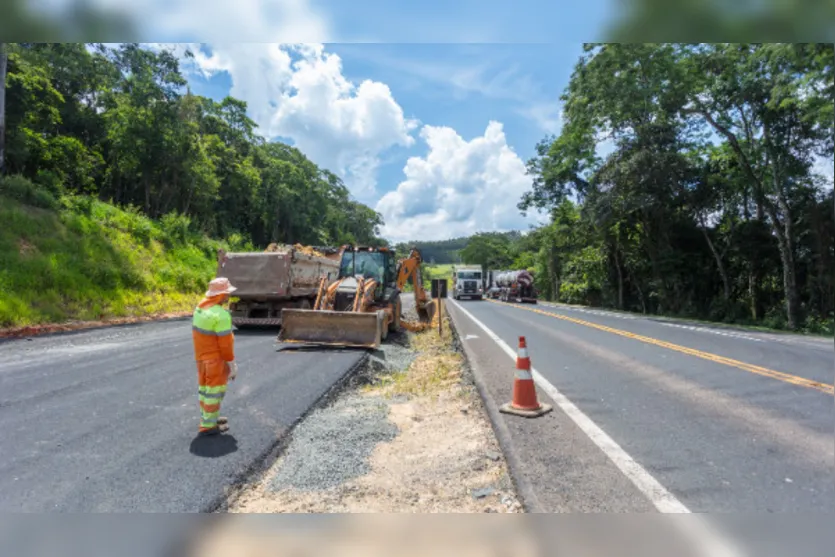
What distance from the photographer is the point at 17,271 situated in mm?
14805

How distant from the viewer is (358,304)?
12.0m

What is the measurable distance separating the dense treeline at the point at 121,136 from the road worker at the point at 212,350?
49.8ft

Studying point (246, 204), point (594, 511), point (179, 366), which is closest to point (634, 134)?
point (179, 366)

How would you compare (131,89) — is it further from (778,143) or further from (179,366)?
(778,143)

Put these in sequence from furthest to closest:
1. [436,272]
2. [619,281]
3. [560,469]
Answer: [436,272] < [619,281] < [560,469]

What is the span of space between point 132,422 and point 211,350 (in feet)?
4.68

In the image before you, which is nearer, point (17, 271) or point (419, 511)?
point (419, 511)

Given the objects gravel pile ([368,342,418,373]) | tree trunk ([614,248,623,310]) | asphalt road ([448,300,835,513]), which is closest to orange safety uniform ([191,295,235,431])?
asphalt road ([448,300,835,513])

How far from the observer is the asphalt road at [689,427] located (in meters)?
3.67

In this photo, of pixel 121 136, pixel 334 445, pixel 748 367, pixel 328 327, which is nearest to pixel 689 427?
pixel 334 445

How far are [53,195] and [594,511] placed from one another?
2418 centimetres

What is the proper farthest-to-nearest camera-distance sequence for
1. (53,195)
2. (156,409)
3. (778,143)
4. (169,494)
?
1. (53,195)
2. (778,143)
3. (156,409)
4. (169,494)

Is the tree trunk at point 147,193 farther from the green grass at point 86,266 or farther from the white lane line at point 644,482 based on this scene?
the white lane line at point 644,482

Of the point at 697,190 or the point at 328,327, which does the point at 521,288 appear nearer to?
the point at 697,190
